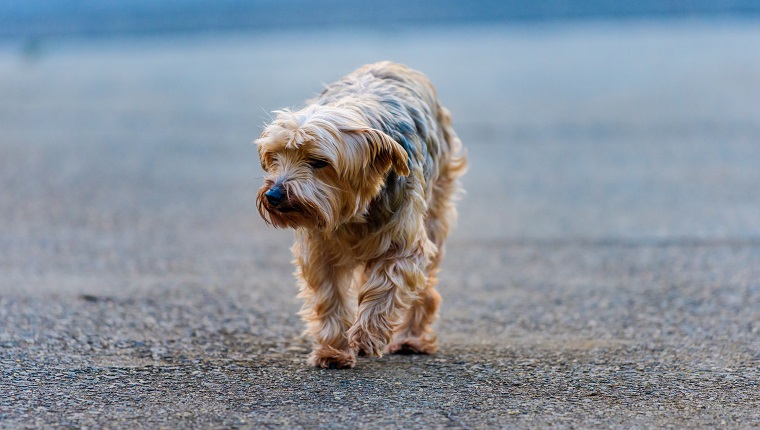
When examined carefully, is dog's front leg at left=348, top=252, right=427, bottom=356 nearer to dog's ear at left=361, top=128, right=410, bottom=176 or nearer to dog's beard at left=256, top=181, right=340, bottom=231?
dog's beard at left=256, top=181, right=340, bottom=231

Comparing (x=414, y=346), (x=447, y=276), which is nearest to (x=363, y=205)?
(x=414, y=346)

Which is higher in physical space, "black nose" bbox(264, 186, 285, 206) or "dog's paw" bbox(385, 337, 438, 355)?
"black nose" bbox(264, 186, 285, 206)

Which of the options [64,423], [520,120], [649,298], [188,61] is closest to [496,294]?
[649,298]

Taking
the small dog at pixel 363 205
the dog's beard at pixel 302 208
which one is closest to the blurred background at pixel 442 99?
the small dog at pixel 363 205

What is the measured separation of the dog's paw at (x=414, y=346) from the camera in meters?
6.24

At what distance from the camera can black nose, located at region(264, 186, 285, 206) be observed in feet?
17.1

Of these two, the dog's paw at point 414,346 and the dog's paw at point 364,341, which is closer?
the dog's paw at point 364,341

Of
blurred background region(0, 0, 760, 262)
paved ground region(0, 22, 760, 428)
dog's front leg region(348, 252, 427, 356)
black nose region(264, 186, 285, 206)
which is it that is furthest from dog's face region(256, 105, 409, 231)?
blurred background region(0, 0, 760, 262)

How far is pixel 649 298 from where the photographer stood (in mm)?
7715

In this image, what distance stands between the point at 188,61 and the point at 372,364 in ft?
98.7

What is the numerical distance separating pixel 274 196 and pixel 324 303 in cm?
99

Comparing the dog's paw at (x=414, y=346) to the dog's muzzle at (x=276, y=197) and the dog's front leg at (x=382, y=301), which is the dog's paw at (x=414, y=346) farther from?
the dog's muzzle at (x=276, y=197)

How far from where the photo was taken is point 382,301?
225 inches

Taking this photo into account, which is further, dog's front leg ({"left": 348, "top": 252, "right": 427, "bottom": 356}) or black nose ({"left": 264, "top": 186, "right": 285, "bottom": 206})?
dog's front leg ({"left": 348, "top": 252, "right": 427, "bottom": 356})
